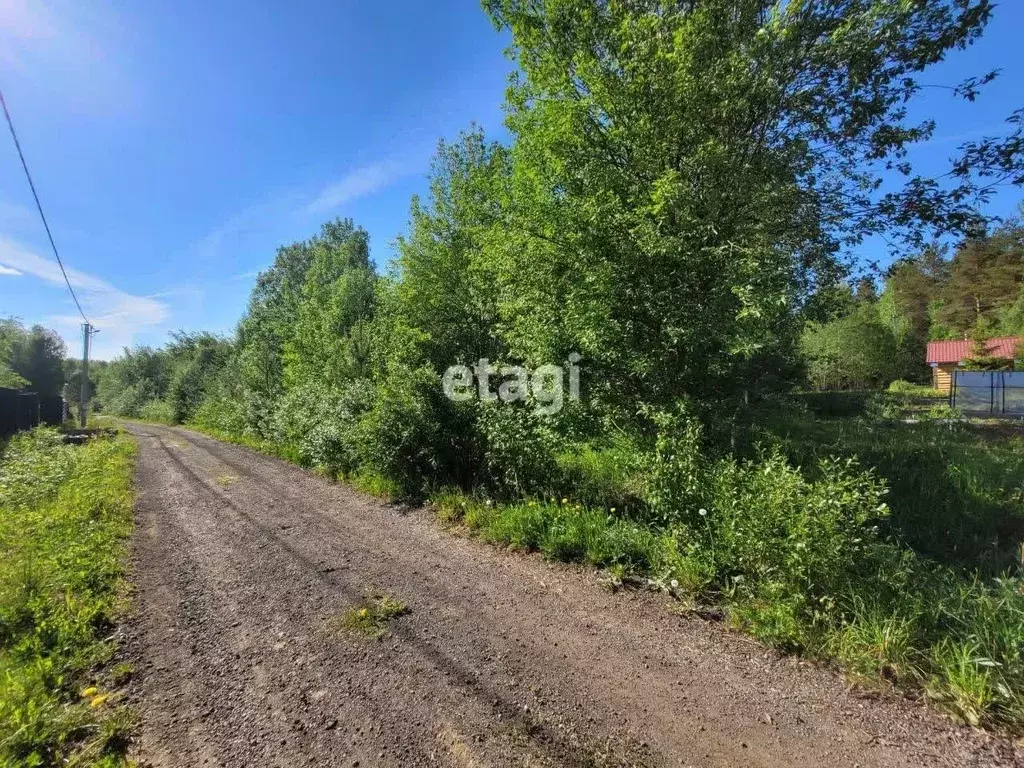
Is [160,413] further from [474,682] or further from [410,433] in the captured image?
[474,682]

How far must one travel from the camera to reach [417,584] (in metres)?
4.18

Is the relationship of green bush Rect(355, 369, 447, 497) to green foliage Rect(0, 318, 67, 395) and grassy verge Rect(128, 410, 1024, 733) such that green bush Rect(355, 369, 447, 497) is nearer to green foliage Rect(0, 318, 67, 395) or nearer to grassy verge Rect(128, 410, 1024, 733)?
grassy verge Rect(128, 410, 1024, 733)

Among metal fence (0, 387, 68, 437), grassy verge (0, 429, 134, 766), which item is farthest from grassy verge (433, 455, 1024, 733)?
metal fence (0, 387, 68, 437)

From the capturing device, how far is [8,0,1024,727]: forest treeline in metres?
3.06

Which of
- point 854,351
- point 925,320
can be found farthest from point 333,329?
point 925,320

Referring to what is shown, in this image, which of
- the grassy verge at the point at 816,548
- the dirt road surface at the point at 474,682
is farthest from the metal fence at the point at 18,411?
the grassy verge at the point at 816,548

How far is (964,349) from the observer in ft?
94.8

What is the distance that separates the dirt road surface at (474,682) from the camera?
7.24ft

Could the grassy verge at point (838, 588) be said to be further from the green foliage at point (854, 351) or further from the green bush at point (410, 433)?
the green foliage at point (854, 351)

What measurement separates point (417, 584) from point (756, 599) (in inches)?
113

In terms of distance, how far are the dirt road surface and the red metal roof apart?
114ft

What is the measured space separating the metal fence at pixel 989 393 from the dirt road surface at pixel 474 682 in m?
19.6

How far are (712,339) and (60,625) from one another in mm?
6287

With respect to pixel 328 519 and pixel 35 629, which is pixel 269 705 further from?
pixel 328 519
